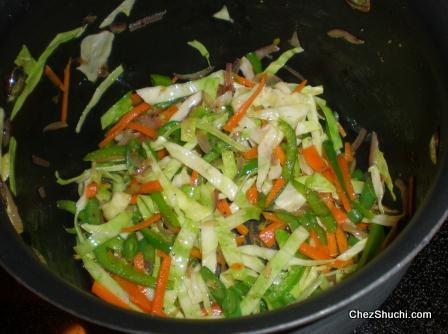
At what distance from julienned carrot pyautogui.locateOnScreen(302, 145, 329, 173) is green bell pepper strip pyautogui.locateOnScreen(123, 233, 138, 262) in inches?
24.3

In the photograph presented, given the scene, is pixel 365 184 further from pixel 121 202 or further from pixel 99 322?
pixel 99 322

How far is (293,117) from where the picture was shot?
6.61ft

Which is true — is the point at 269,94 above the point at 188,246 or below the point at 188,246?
above

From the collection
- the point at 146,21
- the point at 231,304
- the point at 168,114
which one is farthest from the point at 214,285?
the point at 146,21

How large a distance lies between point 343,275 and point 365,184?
1.07ft

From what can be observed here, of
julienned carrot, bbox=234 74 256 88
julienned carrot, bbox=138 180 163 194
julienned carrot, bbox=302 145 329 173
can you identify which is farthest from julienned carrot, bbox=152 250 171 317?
julienned carrot, bbox=234 74 256 88

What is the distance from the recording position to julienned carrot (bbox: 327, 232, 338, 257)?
6.10ft

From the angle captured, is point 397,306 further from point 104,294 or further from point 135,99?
point 135,99

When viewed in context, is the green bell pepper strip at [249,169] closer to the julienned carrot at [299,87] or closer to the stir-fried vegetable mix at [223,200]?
the stir-fried vegetable mix at [223,200]

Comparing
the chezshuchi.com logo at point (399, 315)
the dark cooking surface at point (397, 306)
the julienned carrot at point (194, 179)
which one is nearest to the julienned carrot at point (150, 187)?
the julienned carrot at point (194, 179)

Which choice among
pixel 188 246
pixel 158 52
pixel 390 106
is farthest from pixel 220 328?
pixel 158 52

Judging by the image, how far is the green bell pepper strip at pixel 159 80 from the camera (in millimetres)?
2131

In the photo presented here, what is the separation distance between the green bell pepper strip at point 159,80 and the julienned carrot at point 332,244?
0.77 meters

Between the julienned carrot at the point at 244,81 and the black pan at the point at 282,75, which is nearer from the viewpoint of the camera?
the black pan at the point at 282,75
